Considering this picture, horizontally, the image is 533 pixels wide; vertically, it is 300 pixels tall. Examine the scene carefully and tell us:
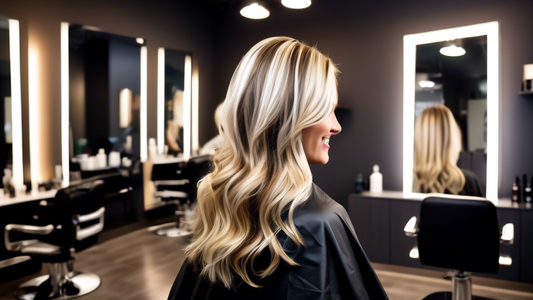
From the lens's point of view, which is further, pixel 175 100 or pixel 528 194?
pixel 175 100

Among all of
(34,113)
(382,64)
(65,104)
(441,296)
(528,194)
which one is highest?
(382,64)

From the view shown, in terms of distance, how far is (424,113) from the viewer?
355 cm

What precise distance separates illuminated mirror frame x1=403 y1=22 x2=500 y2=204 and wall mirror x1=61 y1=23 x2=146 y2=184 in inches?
113

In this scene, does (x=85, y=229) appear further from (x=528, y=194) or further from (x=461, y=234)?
(x=528, y=194)

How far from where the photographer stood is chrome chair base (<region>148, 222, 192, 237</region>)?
4582 mm

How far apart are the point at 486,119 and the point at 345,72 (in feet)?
4.63

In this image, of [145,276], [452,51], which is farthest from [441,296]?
[145,276]

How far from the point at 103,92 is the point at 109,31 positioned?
641 mm

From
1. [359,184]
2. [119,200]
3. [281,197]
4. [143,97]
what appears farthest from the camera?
[143,97]

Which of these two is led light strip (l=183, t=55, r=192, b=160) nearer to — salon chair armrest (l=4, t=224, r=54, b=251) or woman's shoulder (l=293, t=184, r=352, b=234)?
salon chair armrest (l=4, t=224, r=54, b=251)

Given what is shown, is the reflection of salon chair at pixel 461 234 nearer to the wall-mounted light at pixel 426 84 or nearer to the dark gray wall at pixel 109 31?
the wall-mounted light at pixel 426 84

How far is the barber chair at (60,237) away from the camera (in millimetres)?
2758

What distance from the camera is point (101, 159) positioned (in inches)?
155

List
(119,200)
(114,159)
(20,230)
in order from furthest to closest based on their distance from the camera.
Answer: (119,200)
(114,159)
(20,230)
